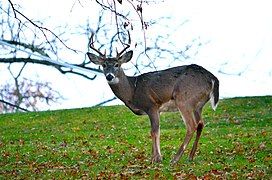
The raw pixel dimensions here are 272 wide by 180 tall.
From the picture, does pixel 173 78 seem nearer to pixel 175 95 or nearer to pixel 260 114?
pixel 175 95

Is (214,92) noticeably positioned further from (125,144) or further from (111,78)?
(125,144)

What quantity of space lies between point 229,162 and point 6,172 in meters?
3.33

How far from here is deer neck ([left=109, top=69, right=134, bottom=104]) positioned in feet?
46.1

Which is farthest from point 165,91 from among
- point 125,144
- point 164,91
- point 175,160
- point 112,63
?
point 125,144

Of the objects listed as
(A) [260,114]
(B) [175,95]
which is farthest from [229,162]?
(A) [260,114]

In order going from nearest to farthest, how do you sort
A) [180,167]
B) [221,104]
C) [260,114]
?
1. [180,167]
2. [260,114]
3. [221,104]

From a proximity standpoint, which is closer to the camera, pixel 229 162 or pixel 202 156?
pixel 229 162

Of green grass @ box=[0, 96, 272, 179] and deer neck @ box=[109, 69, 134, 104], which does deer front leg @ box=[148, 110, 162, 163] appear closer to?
green grass @ box=[0, 96, 272, 179]

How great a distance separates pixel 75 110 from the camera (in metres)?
24.6

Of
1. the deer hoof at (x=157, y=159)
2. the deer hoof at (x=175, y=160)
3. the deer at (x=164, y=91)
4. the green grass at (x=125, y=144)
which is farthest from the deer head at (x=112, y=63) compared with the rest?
the deer hoof at (x=175, y=160)

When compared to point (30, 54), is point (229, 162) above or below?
below

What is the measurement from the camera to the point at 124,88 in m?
14.1

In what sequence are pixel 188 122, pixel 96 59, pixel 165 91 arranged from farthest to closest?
1. pixel 96 59
2. pixel 165 91
3. pixel 188 122

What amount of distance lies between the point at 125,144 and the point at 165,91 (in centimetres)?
329
